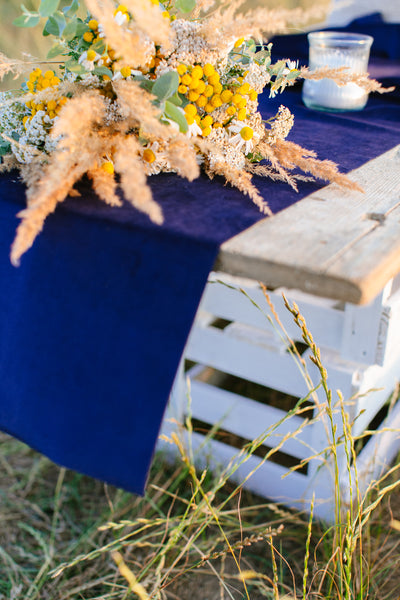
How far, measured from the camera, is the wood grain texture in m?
0.58

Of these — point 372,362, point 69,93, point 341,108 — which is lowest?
point 372,362

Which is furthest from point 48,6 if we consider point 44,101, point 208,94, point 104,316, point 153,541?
point 153,541

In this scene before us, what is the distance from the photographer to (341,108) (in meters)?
1.39

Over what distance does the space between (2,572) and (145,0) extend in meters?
1.06

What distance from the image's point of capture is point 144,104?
69 cm

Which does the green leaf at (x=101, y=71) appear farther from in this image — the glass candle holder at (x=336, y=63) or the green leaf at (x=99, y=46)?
the glass candle holder at (x=336, y=63)

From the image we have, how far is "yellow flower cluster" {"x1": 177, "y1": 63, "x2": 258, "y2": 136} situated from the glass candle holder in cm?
56

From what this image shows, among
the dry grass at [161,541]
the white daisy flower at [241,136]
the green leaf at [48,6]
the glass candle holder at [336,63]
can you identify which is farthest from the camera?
the glass candle holder at [336,63]

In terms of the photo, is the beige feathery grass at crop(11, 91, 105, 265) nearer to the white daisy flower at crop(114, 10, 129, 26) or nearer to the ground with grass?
the white daisy flower at crop(114, 10, 129, 26)

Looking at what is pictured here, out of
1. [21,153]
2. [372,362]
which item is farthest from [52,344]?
[372,362]

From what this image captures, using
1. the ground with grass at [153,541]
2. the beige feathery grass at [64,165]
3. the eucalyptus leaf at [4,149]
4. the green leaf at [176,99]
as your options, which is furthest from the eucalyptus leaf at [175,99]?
the ground with grass at [153,541]

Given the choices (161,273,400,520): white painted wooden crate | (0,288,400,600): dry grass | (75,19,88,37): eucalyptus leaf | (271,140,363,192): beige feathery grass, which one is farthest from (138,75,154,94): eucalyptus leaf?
(0,288,400,600): dry grass

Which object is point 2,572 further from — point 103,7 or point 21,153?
point 103,7

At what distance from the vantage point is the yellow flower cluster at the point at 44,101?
2.56 ft
